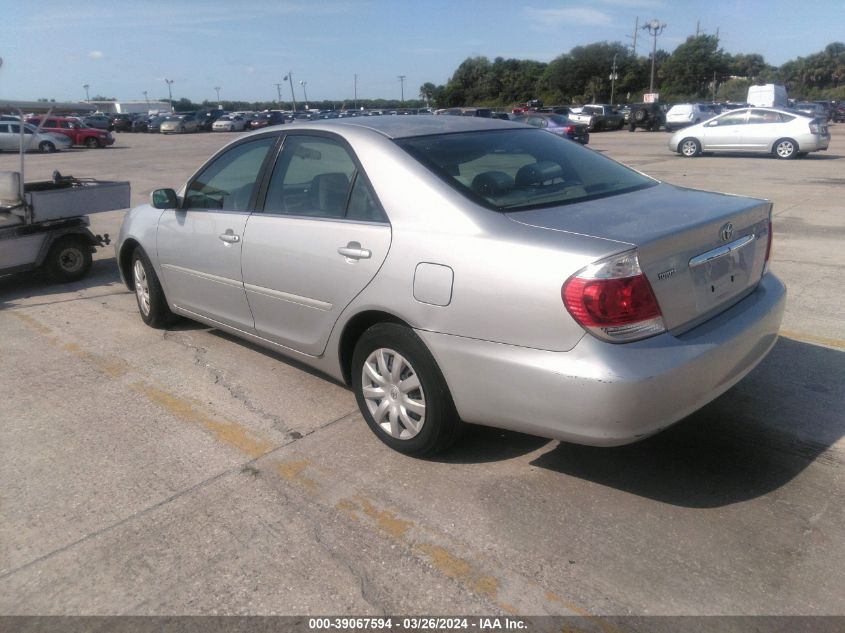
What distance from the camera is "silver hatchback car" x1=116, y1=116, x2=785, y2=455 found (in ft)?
9.38

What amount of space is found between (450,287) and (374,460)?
41.7 inches

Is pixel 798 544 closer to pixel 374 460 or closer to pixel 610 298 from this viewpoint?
pixel 610 298

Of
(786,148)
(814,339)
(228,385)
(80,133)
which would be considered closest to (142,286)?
(228,385)

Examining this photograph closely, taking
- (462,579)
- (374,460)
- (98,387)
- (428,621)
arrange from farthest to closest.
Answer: (98,387), (374,460), (462,579), (428,621)

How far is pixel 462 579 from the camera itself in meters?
2.75

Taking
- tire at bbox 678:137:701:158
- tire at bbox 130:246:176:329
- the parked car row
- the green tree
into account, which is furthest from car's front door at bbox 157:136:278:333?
the green tree

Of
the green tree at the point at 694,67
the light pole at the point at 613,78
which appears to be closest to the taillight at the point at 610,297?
the light pole at the point at 613,78

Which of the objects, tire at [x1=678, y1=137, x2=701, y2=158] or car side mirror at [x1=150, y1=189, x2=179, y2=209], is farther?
tire at [x1=678, y1=137, x2=701, y2=158]

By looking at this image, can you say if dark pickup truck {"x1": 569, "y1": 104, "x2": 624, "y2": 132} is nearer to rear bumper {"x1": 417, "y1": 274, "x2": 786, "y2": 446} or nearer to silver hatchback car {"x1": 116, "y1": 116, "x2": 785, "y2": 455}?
silver hatchback car {"x1": 116, "y1": 116, "x2": 785, "y2": 455}

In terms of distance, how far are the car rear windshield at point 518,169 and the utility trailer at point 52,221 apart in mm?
4925

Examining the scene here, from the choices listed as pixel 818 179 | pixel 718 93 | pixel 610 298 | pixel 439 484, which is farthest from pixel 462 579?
pixel 718 93

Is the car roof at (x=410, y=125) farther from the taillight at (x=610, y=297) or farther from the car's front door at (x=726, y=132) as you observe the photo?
the car's front door at (x=726, y=132)

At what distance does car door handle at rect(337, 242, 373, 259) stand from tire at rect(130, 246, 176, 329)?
2423 mm

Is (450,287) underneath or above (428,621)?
above
